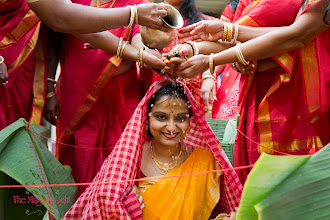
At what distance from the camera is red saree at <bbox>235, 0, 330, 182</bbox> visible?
2277 mm

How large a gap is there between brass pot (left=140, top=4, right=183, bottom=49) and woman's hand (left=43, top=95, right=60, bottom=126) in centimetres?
109

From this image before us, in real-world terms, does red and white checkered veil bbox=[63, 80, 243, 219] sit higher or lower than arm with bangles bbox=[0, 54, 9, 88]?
lower

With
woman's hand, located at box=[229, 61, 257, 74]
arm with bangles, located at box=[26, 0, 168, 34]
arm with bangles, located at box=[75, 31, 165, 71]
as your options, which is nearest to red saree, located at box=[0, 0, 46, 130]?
A: arm with bangles, located at box=[75, 31, 165, 71]

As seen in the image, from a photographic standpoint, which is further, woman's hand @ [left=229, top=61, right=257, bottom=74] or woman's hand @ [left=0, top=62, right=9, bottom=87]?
woman's hand @ [left=0, top=62, right=9, bottom=87]

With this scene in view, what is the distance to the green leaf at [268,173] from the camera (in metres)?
1.10

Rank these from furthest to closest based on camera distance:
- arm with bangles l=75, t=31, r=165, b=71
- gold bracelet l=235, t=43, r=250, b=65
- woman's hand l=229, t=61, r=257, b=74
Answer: arm with bangles l=75, t=31, r=165, b=71, woman's hand l=229, t=61, r=257, b=74, gold bracelet l=235, t=43, r=250, b=65

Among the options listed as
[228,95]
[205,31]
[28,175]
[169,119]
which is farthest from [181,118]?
[228,95]

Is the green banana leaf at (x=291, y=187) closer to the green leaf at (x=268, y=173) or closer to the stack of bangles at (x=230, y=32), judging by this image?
the green leaf at (x=268, y=173)

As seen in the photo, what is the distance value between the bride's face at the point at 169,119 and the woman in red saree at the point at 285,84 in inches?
7.2

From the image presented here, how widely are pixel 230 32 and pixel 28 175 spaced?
4.71 feet

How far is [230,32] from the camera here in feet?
8.33

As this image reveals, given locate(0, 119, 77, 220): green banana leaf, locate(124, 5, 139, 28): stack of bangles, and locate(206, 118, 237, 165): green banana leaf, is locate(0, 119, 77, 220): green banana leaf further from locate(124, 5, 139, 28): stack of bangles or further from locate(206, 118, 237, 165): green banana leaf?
locate(206, 118, 237, 165): green banana leaf

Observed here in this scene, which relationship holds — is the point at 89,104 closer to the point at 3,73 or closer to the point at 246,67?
the point at 3,73

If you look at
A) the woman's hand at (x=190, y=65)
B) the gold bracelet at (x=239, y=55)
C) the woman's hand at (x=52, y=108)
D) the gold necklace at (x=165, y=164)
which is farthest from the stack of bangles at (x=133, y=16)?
the woman's hand at (x=52, y=108)
